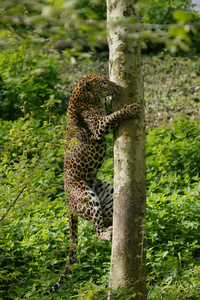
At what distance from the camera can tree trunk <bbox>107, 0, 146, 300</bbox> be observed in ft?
12.3

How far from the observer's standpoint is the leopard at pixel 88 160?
14.4 feet

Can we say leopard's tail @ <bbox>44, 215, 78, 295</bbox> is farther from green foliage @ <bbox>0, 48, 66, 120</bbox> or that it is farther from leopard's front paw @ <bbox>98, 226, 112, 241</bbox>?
green foliage @ <bbox>0, 48, 66, 120</bbox>

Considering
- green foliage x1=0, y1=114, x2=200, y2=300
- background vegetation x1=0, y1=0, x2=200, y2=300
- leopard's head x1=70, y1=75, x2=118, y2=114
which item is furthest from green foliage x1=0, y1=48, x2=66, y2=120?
leopard's head x1=70, y1=75, x2=118, y2=114

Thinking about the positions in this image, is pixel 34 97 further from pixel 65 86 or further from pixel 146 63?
pixel 146 63

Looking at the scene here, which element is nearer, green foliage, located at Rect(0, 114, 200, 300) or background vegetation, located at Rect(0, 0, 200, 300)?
background vegetation, located at Rect(0, 0, 200, 300)

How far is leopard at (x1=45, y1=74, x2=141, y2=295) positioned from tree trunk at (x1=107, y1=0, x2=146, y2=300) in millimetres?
471

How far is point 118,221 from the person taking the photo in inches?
149

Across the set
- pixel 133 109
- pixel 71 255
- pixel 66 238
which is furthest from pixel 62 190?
pixel 133 109

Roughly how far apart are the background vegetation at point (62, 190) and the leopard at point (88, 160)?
24 cm

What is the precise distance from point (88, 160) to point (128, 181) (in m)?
0.88

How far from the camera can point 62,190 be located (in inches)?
280

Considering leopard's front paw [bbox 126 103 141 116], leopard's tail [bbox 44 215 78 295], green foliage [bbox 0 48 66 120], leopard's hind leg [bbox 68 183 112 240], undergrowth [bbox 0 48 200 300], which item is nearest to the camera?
leopard's front paw [bbox 126 103 141 116]

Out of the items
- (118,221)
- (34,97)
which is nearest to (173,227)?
(118,221)

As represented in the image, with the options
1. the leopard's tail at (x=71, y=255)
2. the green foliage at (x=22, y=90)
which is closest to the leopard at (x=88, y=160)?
the leopard's tail at (x=71, y=255)
